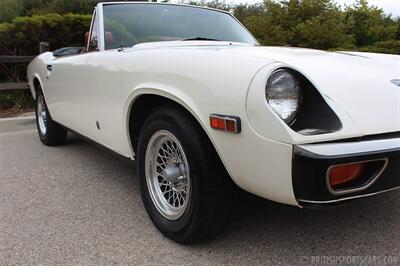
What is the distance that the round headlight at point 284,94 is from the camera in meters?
1.92

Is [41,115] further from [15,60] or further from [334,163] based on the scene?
[334,163]

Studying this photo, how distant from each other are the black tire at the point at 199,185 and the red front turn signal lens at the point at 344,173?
581 mm

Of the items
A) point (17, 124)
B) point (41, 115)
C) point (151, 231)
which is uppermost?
point (41, 115)

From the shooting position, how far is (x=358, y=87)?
2.07 metres

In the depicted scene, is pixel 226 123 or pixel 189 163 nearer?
pixel 226 123

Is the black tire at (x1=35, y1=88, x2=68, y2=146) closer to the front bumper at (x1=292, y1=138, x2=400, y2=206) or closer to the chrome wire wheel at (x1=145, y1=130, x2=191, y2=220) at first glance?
the chrome wire wheel at (x1=145, y1=130, x2=191, y2=220)

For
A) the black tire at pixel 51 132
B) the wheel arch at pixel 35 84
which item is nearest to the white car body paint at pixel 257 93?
the black tire at pixel 51 132

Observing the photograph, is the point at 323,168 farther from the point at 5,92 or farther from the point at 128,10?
the point at 5,92

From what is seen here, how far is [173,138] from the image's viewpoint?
2.41 metres

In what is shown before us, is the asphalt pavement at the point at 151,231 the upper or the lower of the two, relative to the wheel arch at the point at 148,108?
lower

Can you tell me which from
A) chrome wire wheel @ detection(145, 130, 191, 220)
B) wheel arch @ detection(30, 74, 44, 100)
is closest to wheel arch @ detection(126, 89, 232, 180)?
chrome wire wheel @ detection(145, 130, 191, 220)

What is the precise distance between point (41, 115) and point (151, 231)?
3.26 m

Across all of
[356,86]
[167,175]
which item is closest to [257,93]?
[356,86]

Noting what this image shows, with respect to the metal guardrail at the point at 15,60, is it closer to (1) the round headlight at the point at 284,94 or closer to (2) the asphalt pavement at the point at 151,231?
(2) the asphalt pavement at the point at 151,231
